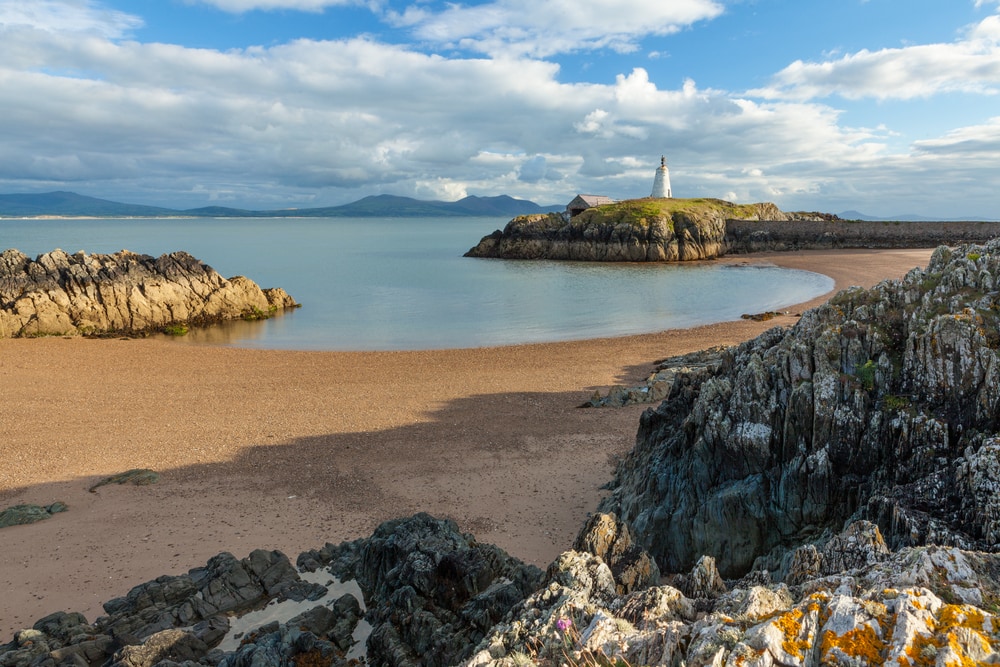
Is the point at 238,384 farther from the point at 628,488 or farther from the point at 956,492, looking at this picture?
the point at 956,492

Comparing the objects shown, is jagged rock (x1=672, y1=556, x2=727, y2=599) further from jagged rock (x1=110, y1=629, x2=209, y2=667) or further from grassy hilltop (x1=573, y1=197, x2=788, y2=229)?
grassy hilltop (x1=573, y1=197, x2=788, y2=229)

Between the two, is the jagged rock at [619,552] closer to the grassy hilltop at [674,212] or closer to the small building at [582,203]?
the grassy hilltop at [674,212]

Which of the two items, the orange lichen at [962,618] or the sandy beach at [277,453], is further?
the sandy beach at [277,453]

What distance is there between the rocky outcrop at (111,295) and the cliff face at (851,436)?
3761cm

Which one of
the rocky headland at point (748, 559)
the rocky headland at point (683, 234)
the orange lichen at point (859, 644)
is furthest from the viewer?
the rocky headland at point (683, 234)

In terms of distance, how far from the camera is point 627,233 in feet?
277

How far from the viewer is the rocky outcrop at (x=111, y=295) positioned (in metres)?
35.4

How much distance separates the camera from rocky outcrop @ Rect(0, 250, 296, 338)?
35375 millimetres

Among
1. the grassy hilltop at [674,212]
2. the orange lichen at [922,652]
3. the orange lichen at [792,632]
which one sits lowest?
the orange lichen at [792,632]

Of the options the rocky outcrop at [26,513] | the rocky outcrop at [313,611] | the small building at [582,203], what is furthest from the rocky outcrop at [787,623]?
the small building at [582,203]

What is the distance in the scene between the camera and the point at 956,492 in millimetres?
6898

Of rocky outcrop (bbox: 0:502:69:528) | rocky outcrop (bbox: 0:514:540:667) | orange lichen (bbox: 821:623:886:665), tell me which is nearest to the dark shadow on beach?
rocky outcrop (bbox: 0:502:69:528)

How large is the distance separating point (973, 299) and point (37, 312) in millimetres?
42867

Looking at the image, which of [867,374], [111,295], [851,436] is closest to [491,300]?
[111,295]
